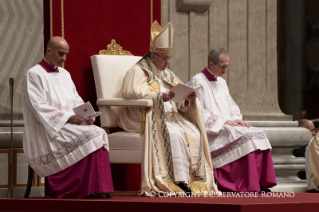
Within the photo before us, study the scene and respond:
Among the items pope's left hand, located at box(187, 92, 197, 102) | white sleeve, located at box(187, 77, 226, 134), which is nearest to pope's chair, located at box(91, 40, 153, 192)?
A: pope's left hand, located at box(187, 92, 197, 102)

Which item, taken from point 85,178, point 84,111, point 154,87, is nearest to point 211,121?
point 154,87

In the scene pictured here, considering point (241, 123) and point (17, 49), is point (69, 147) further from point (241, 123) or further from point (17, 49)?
point (17, 49)

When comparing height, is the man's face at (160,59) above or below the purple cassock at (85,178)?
above

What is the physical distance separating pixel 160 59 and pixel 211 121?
81cm

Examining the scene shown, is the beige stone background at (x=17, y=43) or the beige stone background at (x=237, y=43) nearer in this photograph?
the beige stone background at (x=17, y=43)

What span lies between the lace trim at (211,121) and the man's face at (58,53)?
160 centimetres

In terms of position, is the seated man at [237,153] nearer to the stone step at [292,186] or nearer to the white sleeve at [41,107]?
the stone step at [292,186]

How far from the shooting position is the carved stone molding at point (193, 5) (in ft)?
28.7

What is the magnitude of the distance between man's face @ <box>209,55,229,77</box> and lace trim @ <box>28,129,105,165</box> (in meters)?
1.75

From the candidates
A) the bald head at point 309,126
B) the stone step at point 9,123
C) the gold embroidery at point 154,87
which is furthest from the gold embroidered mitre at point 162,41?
the bald head at point 309,126

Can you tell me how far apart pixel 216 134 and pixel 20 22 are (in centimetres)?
240

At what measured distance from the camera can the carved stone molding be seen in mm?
8758

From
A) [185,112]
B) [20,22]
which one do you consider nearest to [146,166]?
[185,112]

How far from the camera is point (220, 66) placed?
767 centimetres
